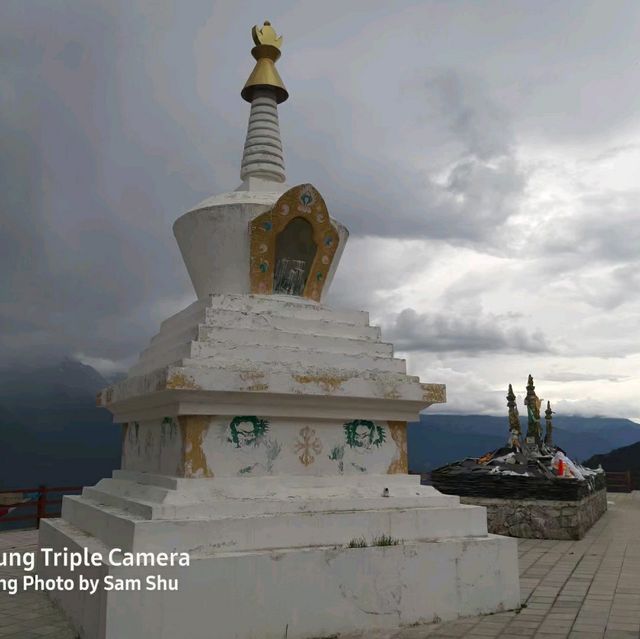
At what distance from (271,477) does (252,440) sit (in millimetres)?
370

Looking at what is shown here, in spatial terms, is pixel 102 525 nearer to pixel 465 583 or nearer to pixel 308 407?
pixel 308 407

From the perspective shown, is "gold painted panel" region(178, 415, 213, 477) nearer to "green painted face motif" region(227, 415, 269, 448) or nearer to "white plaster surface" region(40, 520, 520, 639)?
"green painted face motif" region(227, 415, 269, 448)

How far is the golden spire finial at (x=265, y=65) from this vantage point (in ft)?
26.2

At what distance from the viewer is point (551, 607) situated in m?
5.91

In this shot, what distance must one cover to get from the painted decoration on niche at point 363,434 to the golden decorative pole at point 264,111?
11.0 ft

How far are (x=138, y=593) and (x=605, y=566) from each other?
6658mm

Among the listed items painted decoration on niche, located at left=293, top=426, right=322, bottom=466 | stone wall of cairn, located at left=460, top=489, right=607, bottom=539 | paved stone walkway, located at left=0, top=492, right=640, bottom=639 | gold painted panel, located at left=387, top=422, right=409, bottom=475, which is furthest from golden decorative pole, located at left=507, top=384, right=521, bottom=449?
painted decoration on niche, located at left=293, top=426, right=322, bottom=466

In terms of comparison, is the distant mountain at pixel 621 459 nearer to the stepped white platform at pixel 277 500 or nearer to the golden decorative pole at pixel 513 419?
the golden decorative pole at pixel 513 419

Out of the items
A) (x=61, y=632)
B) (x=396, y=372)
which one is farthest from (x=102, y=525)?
(x=396, y=372)

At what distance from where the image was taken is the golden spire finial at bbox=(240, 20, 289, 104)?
26.2ft

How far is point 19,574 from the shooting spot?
25.0 feet

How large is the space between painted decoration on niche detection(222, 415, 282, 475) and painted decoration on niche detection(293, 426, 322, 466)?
21 centimetres

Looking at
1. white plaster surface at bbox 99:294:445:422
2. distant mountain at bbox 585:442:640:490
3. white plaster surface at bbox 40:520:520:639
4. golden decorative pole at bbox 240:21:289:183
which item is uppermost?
golden decorative pole at bbox 240:21:289:183

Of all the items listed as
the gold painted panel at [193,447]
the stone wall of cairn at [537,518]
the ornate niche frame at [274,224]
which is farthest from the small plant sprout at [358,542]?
the stone wall of cairn at [537,518]
